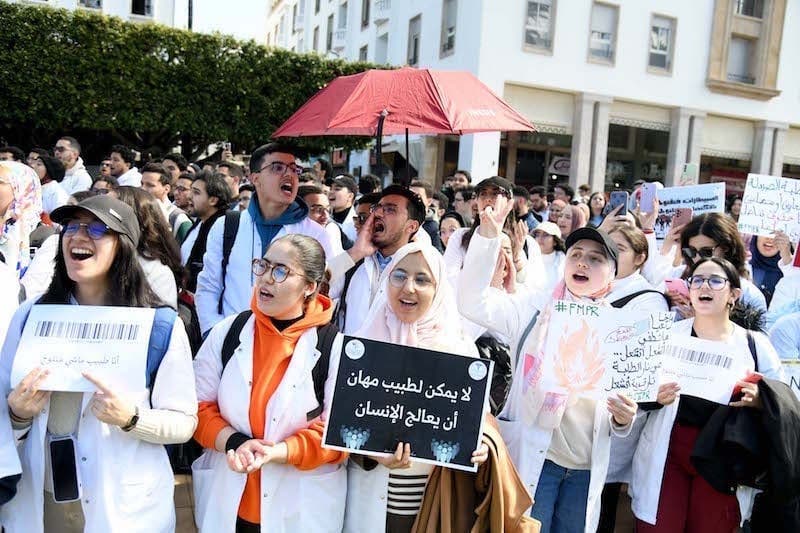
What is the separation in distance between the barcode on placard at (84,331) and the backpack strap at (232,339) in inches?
15.3

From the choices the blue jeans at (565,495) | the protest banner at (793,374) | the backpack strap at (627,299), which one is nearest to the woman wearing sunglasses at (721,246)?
the protest banner at (793,374)

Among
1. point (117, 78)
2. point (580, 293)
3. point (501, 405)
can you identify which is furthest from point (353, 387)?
point (117, 78)

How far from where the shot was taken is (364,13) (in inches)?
1154

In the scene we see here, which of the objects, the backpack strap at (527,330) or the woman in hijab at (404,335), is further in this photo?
the backpack strap at (527,330)

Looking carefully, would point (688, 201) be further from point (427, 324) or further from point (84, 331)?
point (84, 331)

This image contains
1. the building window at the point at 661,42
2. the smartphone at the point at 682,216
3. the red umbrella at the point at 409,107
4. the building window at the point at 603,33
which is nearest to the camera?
the red umbrella at the point at 409,107

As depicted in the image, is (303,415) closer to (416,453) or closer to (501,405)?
(416,453)

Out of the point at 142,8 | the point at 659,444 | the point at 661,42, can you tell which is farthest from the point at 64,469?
the point at 142,8

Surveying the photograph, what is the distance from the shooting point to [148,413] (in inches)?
86.1

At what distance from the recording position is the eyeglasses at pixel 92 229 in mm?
2245

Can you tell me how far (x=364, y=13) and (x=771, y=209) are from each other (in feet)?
89.3

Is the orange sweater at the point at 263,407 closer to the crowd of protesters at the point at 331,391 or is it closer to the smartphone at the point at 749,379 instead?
the crowd of protesters at the point at 331,391

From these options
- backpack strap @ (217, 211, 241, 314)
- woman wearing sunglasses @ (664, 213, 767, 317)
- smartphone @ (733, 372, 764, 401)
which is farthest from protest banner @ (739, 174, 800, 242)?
backpack strap @ (217, 211, 241, 314)

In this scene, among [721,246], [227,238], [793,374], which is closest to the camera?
[793,374]
